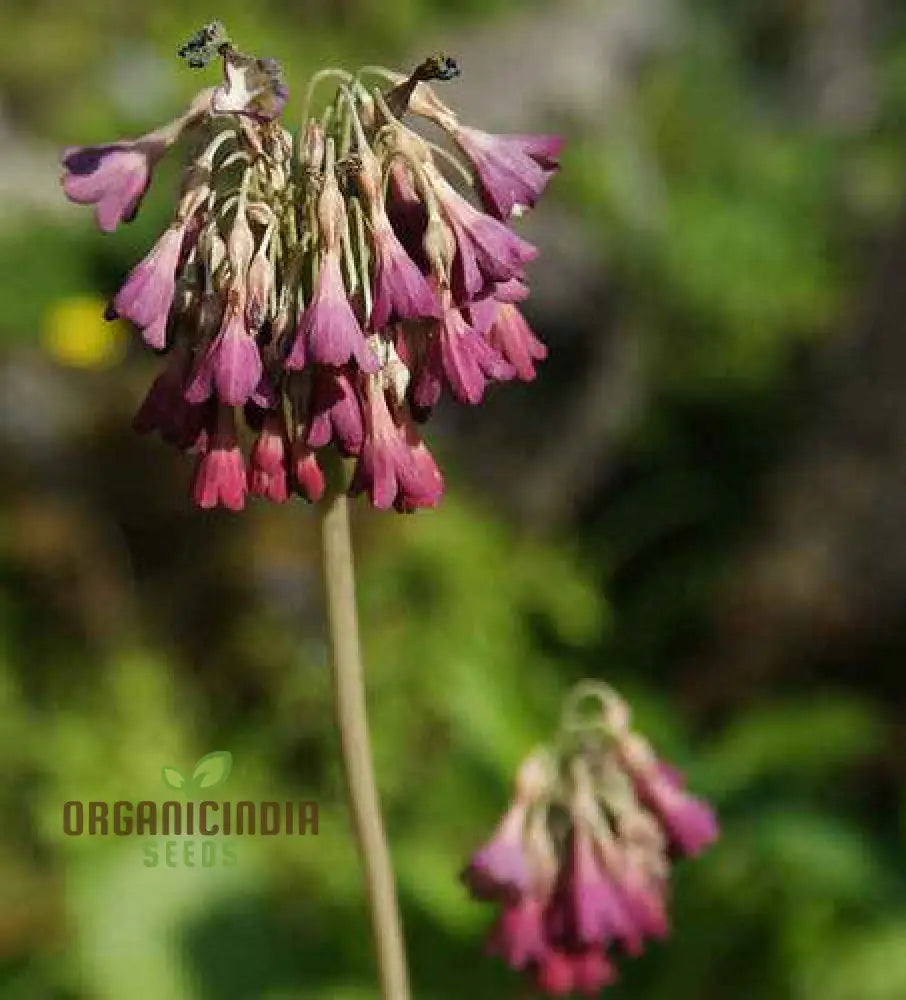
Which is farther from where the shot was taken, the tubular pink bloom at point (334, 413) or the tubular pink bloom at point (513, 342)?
the tubular pink bloom at point (513, 342)

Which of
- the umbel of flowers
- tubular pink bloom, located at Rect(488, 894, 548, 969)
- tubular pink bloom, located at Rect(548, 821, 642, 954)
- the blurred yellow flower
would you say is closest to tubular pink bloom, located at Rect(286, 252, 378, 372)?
the umbel of flowers

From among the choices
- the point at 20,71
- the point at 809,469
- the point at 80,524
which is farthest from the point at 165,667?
the point at 20,71

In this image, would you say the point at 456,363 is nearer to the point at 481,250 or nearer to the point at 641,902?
the point at 481,250

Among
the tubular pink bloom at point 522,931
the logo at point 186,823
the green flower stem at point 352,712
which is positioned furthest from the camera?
the logo at point 186,823

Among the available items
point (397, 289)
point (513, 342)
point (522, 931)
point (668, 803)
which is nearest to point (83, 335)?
point (522, 931)

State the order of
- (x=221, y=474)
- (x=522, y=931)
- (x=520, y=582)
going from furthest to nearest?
(x=520, y=582)
(x=522, y=931)
(x=221, y=474)

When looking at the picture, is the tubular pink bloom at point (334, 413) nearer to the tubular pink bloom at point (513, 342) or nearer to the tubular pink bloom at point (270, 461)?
the tubular pink bloom at point (270, 461)

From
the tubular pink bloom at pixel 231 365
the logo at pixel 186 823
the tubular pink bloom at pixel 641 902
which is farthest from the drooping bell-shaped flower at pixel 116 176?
the logo at pixel 186 823
